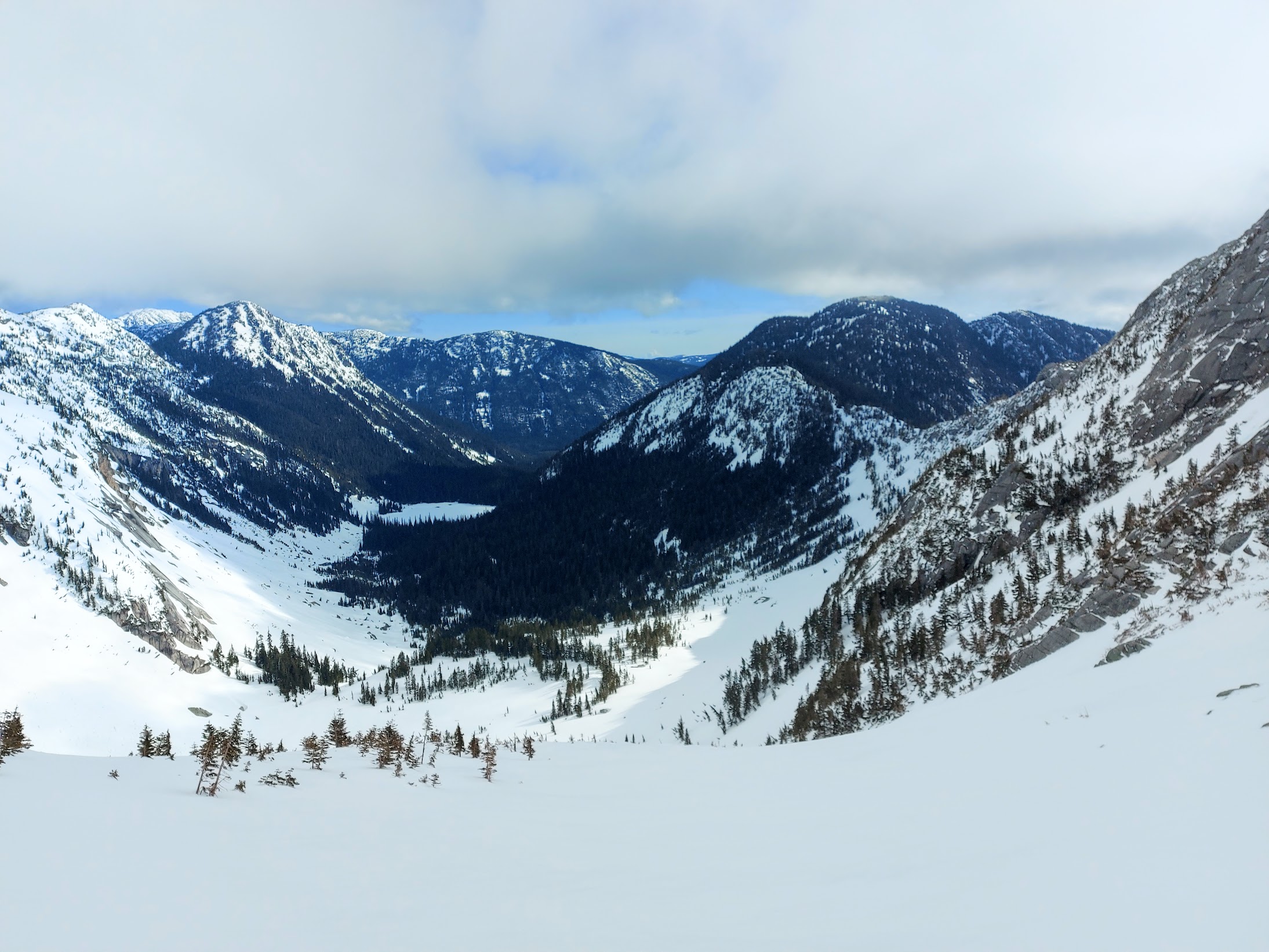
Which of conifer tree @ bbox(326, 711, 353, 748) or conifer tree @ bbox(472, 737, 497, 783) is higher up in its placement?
conifer tree @ bbox(326, 711, 353, 748)

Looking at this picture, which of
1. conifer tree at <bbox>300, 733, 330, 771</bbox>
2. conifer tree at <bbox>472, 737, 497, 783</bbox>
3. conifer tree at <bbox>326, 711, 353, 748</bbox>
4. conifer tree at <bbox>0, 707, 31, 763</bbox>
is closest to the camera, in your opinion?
conifer tree at <bbox>0, 707, 31, 763</bbox>

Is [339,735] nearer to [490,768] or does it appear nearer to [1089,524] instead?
[490,768]

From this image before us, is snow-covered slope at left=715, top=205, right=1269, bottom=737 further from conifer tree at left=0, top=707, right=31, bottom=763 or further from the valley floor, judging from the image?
conifer tree at left=0, top=707, right=31, bottom=763

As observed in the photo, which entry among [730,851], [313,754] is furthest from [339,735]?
[730,851]

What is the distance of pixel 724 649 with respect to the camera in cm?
12656

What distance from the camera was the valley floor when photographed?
237 inches

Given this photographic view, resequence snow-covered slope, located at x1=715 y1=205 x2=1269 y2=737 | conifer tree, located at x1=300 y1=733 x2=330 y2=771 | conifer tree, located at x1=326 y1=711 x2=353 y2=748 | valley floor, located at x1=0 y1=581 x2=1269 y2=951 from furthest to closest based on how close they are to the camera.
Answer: snow-covered slope, located at x1=715 y1=205 x2=1269 y2=737
conifer tree, located at x1=326 y1=711 x2=353 y2=748
conifer tree, located at x1=300 y1=733 x2=330 y2=771
valley floor, located at x1=0 y1=581 x2=1269 y2=951

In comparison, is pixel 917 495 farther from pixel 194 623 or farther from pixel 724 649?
pixel 194 623

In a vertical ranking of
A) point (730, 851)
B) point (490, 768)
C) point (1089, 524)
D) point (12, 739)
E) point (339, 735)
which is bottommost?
point (730, 851)

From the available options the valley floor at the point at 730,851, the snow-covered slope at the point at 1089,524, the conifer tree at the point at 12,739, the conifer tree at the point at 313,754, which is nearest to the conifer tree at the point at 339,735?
the conifer tree at the point at 313,754

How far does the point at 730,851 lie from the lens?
1077 centimetres

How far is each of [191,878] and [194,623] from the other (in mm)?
152575

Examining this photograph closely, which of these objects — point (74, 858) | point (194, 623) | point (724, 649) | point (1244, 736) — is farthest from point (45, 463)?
point (1244, 736)

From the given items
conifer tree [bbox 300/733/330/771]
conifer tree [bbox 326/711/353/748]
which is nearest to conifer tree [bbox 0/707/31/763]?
conifer tree [bbox 300/733/330/771]
